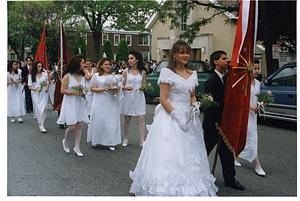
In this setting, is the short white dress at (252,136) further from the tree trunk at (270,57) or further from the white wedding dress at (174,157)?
the tree trunk at (270,57)

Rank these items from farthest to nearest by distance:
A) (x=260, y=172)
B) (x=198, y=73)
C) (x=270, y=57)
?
1. (x=270, y=57)
2. (x=198, y=73)
3. (x=260, y=172)

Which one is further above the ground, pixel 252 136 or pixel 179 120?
pixel 179 120

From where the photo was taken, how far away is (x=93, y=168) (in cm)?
527

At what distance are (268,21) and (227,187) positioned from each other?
1040cm

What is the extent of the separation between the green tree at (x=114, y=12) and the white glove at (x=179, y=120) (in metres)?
24.7

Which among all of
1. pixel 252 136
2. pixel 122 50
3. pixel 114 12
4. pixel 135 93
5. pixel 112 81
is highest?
pixel 114 12

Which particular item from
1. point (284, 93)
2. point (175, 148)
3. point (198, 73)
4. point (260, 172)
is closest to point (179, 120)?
point (175, 148)

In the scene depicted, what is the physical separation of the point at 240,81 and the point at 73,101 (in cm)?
362

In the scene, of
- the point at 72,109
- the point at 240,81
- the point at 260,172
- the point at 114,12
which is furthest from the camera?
the point at 114,12

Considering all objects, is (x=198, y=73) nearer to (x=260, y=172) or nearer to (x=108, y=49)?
(x=260, y=172)

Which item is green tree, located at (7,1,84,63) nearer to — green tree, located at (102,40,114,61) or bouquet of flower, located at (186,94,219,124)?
green tree, located at (102,40,114,61)

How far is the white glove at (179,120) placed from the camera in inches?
146

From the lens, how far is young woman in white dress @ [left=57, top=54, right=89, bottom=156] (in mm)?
6141
